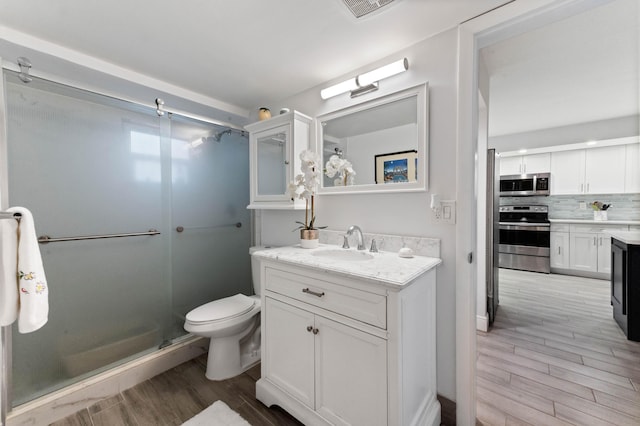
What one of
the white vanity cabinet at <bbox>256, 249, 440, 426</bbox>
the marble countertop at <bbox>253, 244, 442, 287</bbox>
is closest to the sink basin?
the marble countertop at <bbox>253, 244, 442, 287</bbox>

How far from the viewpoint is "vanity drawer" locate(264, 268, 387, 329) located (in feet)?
3.61

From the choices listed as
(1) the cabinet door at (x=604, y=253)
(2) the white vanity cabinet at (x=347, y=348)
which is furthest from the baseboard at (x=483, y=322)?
(1) the cabinet door at (x=604, y=253)

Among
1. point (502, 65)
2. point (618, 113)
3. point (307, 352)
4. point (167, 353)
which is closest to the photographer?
point (307, 352)

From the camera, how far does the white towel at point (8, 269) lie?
3.64 feet

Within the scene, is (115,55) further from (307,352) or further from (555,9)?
(555,9)

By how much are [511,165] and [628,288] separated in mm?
3052

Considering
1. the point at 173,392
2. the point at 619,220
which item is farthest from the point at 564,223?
the point at 173,392

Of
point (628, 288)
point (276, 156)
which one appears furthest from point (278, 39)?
point (628, 288)

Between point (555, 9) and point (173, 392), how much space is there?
2.98 m

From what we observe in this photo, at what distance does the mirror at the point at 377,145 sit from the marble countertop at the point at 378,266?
0.43 meters

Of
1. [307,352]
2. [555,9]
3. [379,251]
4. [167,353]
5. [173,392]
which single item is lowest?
[173,392]

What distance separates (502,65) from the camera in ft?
7.25

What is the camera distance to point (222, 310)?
1.86 meters

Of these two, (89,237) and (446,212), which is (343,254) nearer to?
(446,212)
